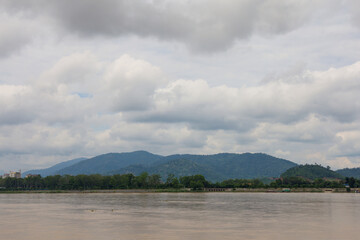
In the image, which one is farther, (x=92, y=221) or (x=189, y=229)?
(x=92, y=221)

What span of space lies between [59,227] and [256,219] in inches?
1036

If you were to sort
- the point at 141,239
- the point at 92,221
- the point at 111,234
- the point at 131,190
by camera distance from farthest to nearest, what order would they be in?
the point at 131,190
the point at 92,221
the point at 111,234
the point at 141,239

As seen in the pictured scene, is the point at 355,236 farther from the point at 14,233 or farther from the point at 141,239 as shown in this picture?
the point at 14,233

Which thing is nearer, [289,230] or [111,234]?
[111,234]

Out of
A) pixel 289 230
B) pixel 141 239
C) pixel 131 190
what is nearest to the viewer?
pixel 141 239

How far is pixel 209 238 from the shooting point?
3650 centimetres

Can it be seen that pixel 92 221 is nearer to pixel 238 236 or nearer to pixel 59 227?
pixel 59 227

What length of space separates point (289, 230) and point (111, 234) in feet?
64.2

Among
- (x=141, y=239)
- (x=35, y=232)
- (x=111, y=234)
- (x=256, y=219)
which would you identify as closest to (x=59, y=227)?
(x=35, y=232)

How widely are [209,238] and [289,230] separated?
11016 mm

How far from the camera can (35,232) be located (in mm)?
42062

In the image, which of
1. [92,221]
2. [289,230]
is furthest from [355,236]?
[92,221]

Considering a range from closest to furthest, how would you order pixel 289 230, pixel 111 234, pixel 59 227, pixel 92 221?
pixel 111 234 < pixel 289 230 < pixel 59 227 < pixel 92 221

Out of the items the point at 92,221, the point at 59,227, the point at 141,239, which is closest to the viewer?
the point at 141,239
